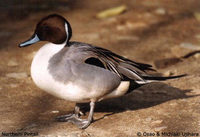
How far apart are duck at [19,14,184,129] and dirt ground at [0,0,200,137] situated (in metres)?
0.29

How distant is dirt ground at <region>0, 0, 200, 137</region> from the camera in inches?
156

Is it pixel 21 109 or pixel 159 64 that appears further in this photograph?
pixel 159 64

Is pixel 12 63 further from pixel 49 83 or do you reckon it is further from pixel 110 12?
pixel 110 12

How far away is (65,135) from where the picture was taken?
374cm

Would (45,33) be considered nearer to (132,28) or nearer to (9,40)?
(9,40)

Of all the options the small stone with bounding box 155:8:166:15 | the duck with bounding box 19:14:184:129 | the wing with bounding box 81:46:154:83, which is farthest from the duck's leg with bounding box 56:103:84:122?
the small stone with bounding box 155:8:166:15

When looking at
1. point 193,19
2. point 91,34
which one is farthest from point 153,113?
point 193,19

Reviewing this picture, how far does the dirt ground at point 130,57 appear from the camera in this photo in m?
3.97

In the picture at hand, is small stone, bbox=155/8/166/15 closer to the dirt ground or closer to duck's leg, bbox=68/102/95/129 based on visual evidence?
the dirt ground

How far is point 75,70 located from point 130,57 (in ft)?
6.98

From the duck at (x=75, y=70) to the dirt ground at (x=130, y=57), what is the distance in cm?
29

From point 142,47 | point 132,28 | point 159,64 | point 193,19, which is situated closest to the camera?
point 159,64

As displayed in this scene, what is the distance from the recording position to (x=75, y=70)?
380 cm

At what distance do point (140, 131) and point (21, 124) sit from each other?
109 centimetres
